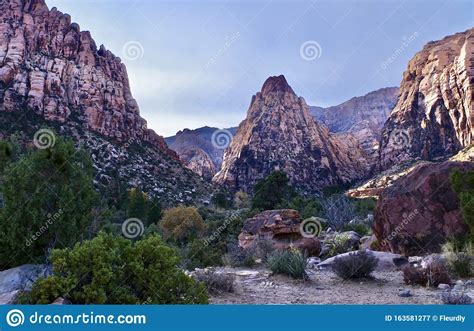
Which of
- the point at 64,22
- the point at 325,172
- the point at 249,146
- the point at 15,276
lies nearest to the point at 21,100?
the point at 64,22

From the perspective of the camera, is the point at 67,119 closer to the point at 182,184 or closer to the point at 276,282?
the point at 182,184

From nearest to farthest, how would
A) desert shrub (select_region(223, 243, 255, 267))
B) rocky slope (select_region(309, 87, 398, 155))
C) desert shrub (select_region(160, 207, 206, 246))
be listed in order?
desert shrub (select_region(223, 243, 255, 267)) → desert shrub (select_region(160, 207, 206, 246)) → rocky slope (select_region(309, 87, 398, 155))

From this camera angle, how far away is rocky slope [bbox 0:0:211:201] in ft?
164

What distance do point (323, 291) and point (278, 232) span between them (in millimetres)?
8229

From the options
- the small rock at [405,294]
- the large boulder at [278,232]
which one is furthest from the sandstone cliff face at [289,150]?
the small rock at [405,294]

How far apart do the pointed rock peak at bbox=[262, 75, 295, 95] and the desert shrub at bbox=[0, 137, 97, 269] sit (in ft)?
399

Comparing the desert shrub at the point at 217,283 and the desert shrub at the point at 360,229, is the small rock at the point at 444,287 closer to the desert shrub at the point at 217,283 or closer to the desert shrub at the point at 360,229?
the desert shrub at the point at 217,283

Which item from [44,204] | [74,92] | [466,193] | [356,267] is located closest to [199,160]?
[74,92]

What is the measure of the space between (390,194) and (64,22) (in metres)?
75.8

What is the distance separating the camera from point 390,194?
15109 millimetres

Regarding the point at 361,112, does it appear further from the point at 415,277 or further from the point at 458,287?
the point at 458,287

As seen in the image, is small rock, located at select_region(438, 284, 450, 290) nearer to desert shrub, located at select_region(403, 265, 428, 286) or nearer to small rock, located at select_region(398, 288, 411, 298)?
desert shrub, located at select_region(403, 265, 428, 286)

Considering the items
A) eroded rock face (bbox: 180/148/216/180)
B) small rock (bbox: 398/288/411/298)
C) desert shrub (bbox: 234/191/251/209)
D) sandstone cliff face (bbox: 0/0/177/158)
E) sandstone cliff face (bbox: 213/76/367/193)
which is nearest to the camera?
small rock (bbox: 398/288/411/298)

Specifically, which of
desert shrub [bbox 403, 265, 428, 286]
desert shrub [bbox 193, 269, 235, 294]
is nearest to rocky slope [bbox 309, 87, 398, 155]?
desert shrub [bbox 403, 265, 428, 286]
